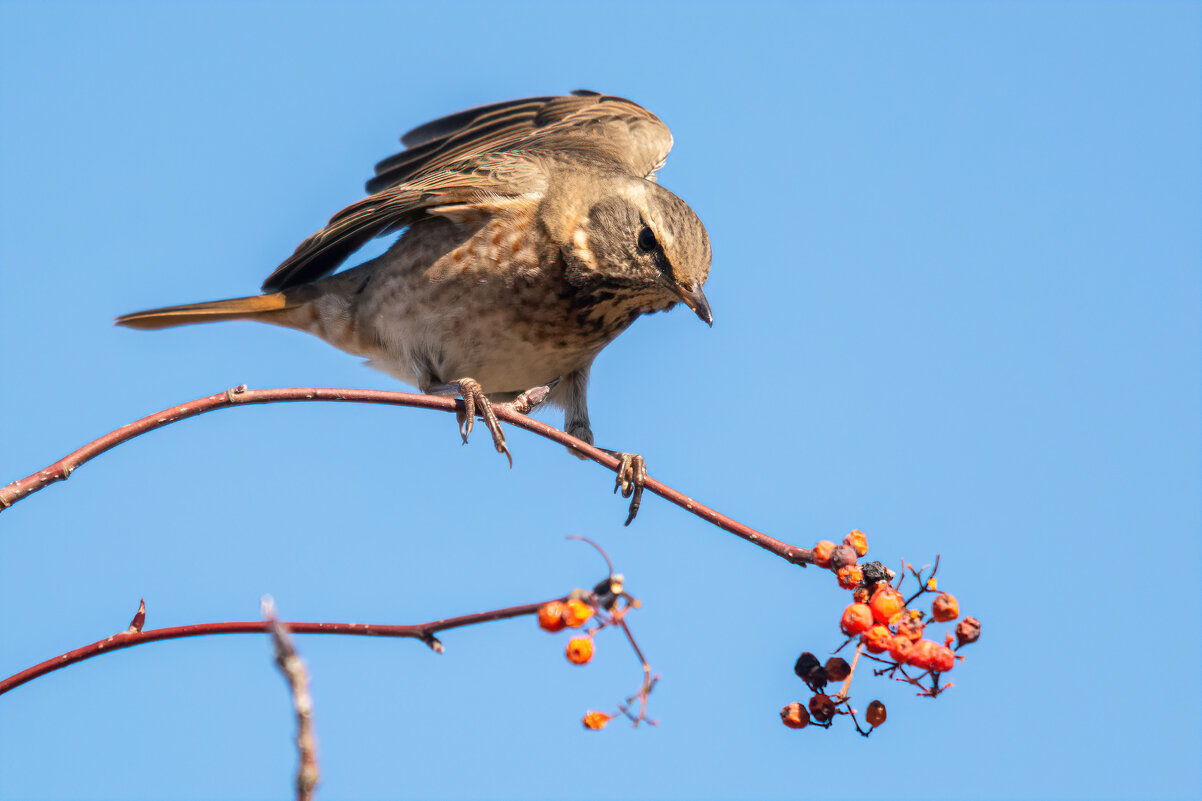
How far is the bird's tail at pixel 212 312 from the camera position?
6.96 meters

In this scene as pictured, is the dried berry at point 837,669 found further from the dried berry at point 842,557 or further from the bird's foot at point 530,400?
the bird's foot at point 530,400

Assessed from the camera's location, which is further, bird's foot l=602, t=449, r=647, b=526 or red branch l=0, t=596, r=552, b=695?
bird's foot l=602, t=449, r=647, b=526

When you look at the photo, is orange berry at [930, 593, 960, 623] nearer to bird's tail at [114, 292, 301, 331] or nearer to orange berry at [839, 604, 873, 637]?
orange berry at [839, 604, 873, 637]

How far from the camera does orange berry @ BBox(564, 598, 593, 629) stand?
258 centimetres

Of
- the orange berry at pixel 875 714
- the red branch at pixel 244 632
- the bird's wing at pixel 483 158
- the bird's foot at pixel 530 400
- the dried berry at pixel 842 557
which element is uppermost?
the bird's wing at pixel 483 158

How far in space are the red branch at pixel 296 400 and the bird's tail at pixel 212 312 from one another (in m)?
3.75

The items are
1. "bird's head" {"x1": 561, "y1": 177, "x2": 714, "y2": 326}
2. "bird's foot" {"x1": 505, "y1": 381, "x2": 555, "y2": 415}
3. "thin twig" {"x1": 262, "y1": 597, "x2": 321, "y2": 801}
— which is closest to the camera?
"thin twig" {"x1": 262, "y1": 597, "x2": 321, "y2": 801}

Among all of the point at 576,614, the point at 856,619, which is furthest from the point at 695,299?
the point at 576,614

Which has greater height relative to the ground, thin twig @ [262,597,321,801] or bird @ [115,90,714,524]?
bird @ [115,90,714,524]

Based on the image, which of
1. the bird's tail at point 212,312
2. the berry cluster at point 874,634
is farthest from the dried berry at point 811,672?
the bird's tail at point 212,312

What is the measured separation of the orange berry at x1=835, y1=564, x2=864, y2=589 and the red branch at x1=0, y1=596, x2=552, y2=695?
3.95ft

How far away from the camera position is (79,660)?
2598 mm

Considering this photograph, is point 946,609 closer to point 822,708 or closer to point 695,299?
point 822,708

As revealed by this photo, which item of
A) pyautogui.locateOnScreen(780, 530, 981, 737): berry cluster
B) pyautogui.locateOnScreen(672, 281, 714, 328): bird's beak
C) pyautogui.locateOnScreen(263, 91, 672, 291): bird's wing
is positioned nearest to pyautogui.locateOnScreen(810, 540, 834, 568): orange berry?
pyautogui.locateOnScreen(780, 530, 981, 737): berry cluster
